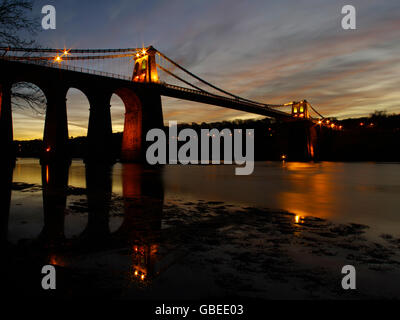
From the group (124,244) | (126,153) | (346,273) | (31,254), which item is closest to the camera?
(346,273)

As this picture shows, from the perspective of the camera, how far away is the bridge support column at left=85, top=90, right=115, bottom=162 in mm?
37344

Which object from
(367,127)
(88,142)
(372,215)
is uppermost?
(367,127)

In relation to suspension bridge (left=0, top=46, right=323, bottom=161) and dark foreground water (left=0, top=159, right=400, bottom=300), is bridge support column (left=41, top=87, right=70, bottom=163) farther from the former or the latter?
dark foreground water (left=0, top=159, right=400, bottom=300)

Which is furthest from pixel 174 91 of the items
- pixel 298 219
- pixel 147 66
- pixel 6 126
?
pixel 298 219

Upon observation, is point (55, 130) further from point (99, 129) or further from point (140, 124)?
point (140, 124)

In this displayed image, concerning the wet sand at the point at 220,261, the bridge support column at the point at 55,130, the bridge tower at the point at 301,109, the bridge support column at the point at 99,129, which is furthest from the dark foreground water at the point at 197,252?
the bridge tower at the point at 301,109

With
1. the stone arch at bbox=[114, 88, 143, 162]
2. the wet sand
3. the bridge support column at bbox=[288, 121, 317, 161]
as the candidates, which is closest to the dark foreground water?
the wet sand

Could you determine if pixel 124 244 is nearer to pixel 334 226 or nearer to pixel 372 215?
pixel 334 226

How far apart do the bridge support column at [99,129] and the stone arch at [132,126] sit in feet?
10.9

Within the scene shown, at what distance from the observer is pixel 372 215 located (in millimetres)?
7023

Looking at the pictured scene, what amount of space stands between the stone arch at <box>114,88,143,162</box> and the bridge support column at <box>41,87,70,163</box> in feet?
28.7

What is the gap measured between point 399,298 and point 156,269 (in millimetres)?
2268

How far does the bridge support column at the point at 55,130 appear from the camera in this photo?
106 ft

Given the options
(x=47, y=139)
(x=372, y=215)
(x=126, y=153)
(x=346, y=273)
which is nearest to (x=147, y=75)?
(x=126, y=153)
